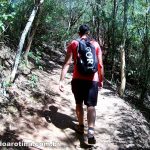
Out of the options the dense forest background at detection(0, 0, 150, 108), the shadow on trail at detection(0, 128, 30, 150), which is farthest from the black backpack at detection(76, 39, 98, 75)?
the dense forest background at detection(0, 0, 150, 108)

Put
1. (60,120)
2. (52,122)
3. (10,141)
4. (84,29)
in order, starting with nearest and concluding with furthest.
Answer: (10,141) < (84,29) < (52,122) < (60,120)

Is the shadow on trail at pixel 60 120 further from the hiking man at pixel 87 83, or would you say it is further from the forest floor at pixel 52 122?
the hiking man at pixel 87 83

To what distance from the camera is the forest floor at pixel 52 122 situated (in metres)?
5.73

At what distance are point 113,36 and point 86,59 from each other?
28.2 feet

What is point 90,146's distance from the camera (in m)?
5.77

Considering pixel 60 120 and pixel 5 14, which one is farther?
pixel 60 120

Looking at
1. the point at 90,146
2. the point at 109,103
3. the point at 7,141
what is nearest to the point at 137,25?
the point at 109,103

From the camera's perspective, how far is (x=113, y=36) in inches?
555

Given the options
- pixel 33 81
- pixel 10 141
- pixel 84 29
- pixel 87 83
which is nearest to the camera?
pixel 10 141

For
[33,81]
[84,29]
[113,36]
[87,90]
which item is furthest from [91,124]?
[113,36]

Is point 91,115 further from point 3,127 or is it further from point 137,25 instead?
point 137,25

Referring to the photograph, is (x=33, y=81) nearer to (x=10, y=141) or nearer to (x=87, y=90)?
(x=87, y=90)

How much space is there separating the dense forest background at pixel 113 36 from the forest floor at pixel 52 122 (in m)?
0.80

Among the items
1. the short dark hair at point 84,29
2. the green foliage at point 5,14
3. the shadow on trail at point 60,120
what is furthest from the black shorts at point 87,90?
the green foliage at point 5,14
